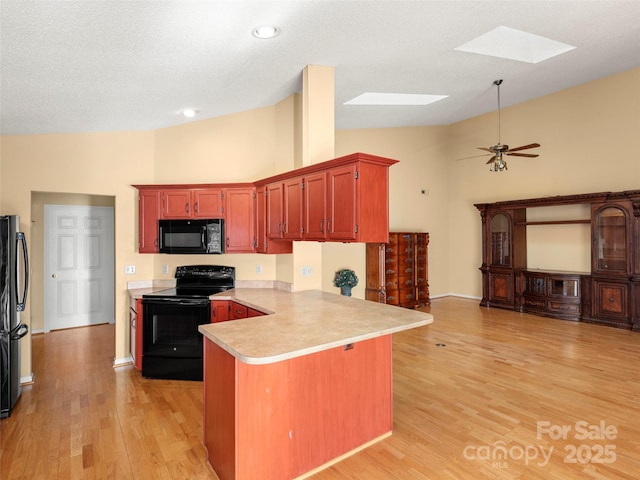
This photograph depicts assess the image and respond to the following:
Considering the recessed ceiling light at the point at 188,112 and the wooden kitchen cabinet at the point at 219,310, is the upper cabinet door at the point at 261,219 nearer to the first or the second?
the wooden kitchen cabinet at the point at 219,310

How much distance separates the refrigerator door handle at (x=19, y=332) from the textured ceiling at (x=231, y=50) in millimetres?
1896

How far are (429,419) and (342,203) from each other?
6.02 feet

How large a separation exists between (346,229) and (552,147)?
571 cm

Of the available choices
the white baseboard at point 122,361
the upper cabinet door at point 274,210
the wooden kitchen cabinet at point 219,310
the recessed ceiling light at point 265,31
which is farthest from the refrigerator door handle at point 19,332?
the recessed ceiling light at point 265,31

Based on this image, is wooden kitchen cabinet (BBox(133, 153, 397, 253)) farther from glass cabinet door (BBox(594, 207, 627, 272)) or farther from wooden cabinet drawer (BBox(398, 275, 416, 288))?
glass cabinet door (BBox(594, 207, 627, 272))

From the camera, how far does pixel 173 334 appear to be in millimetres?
3754

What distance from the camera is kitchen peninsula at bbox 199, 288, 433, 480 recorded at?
6.47ft

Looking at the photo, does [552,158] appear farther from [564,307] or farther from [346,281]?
[346,281]

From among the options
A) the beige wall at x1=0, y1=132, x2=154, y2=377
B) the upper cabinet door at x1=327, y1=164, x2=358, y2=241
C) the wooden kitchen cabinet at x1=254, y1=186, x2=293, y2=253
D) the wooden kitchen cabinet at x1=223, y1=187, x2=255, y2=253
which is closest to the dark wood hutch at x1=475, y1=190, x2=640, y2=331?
the wooden kitchen cabinet at x1=254, y1=186, x2=293, y2=253

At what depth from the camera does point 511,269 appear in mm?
6867

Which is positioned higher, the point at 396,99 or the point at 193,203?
the point at 396,99

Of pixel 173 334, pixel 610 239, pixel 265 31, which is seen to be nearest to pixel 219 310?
pixel 173 334

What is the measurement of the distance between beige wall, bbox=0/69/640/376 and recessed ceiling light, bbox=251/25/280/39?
1372 mm

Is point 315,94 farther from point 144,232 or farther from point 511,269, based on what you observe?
point 511,269
